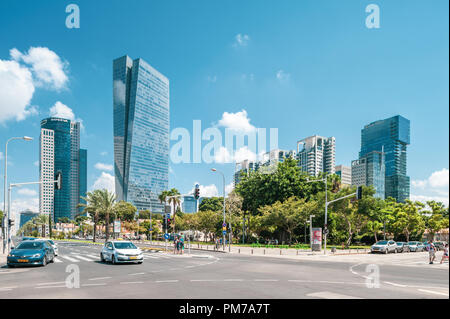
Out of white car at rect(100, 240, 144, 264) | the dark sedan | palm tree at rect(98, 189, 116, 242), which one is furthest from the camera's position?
palm tree at rect(98, 189, 116, 242)

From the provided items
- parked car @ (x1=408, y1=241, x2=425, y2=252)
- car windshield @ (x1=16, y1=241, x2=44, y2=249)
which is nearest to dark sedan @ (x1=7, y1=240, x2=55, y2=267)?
car windshield @ (x1=16, y1=241, x2=44, y2=249)

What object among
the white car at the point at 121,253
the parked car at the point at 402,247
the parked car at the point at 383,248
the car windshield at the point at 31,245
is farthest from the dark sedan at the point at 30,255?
the parked car at the point at 402,247

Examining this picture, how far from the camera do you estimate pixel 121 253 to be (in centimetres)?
2089

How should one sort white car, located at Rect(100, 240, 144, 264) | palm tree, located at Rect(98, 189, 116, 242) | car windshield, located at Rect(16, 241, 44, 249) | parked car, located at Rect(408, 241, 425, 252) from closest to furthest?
car windshield, located at Rect(16, 241, 44, 249), white car, located at Rect(100, 240, 144, 264), parked car, located at Rect(408, 241, 425, 252), palm tree, located at Rect(98, 189, 116, 242)

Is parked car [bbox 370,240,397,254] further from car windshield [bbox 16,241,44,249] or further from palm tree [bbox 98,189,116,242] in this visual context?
palm tree [bbox 98,189,116,242]

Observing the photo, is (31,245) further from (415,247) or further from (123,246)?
(415,247)

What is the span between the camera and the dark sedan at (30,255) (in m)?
18.7

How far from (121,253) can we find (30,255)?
484 centimetres

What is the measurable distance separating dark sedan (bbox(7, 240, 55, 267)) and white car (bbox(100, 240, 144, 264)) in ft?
11.4

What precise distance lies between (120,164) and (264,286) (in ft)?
624

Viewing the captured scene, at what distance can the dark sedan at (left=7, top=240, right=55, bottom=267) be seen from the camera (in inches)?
734

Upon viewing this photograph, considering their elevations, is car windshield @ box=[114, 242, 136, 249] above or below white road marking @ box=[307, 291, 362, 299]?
below

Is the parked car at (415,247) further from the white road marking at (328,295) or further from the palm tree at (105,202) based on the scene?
the palm tree at (105,202)

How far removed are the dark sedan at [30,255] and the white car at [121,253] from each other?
11.4 feet
